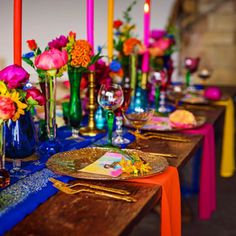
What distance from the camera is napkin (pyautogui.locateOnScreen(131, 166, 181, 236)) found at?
1246mm

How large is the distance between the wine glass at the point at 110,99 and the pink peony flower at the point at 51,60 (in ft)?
0.77

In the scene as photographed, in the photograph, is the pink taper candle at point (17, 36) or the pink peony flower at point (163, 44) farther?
the pink peony flower at point (163, 44)

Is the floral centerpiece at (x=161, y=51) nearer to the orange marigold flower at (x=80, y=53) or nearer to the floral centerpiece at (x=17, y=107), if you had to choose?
the orange marigold flower at (x=80, y=53)

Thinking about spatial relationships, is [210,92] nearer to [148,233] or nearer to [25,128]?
[148,233]

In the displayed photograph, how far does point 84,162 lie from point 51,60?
29 centimetres

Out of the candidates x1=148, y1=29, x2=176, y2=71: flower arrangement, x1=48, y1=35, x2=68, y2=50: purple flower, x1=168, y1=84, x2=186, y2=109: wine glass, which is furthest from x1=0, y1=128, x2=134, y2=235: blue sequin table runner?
x1=148, y1=29, x2=176, y2=71: flower arrangement

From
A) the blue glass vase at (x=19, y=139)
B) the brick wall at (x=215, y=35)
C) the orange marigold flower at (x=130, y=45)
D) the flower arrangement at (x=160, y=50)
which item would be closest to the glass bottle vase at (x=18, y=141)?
the blue glass vase at (x=19, y=139)

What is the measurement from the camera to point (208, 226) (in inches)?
109

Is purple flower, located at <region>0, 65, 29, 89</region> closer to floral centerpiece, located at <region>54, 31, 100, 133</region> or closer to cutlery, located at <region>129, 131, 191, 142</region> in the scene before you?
floral centerpiece, located at <region>54, 31, 100, 133</region>

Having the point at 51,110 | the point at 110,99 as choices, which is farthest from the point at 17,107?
the point at 110,99

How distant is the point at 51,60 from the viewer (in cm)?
139

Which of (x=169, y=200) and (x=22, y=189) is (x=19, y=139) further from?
(x=169, y=200)

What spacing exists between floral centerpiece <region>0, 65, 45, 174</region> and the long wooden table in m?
0.21

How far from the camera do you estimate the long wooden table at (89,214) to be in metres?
0.94
